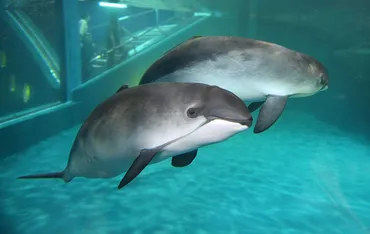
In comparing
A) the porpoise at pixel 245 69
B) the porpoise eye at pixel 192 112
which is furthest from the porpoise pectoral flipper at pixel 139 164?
the porpoise at pixel 245 69

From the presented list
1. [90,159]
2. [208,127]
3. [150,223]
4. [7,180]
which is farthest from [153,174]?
[208,127]

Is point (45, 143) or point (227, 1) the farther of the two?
point (227, 1)

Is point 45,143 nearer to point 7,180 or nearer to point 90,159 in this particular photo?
point 7,180

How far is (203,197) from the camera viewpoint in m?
5.87

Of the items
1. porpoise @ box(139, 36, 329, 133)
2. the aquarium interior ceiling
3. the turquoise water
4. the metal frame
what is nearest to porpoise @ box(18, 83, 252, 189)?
porpoise @ box(139, 36, 329, 133)

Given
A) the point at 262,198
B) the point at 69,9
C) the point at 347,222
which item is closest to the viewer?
the point at 347,222

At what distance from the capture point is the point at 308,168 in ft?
26.4

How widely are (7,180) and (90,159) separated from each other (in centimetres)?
385

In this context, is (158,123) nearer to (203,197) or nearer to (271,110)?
(271,110)

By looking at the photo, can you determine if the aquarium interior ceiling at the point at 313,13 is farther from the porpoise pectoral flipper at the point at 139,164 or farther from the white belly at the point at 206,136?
the porpoise pectoral flipper at the point at 139,164

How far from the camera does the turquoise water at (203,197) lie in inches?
192

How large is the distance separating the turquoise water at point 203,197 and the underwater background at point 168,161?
0.08 feet

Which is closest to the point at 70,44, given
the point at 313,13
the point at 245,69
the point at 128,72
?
the point at 128,72

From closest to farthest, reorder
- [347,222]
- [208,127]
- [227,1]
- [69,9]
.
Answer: [208,127] < [347,222] < [69,9] < [227,1]
